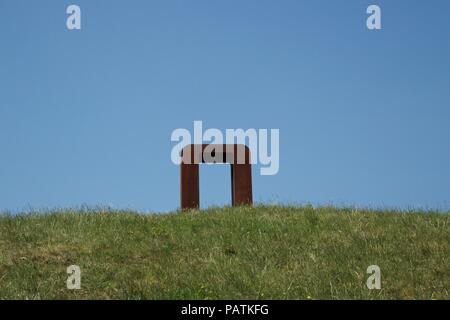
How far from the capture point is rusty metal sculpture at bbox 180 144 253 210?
20.8 meters

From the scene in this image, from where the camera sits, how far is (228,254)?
14.0m

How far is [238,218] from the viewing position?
54.4ft

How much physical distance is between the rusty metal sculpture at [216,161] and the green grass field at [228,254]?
10.0 feet

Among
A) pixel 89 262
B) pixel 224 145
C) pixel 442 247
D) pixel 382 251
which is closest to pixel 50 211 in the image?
pixel 89 262

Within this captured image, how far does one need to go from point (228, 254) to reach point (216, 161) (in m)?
7.33

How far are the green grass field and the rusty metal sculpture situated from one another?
305 centimetres

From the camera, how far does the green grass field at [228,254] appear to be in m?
11.9
